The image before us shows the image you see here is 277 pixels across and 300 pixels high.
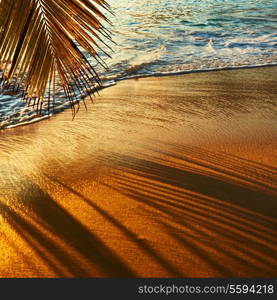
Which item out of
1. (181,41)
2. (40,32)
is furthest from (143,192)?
(181,41)

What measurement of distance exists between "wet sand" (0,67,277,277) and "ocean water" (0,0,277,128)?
3.57 feet

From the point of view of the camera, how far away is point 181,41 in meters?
8.00

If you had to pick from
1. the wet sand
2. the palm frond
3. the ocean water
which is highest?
the ocean water

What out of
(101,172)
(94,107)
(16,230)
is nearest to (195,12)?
(94,107)

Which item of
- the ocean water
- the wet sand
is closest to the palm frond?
the wet sand

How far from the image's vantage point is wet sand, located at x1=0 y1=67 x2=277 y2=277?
218cm

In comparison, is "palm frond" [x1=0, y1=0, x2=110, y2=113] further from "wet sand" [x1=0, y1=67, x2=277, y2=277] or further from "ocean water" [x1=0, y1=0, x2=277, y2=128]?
"ocean water" [x1=0, y1=0, x2=277, y2=128]

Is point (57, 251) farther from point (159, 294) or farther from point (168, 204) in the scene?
point (168, 204)

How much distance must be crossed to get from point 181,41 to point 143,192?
596 centimetres

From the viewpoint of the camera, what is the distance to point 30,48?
1.68 meters

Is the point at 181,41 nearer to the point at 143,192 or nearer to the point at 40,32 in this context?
the point at 143,192

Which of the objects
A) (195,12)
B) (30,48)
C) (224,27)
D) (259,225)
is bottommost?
(259,225)

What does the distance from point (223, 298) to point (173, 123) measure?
2.37m

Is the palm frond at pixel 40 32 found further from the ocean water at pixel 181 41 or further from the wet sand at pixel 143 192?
the ocean water at pixel 181 41
